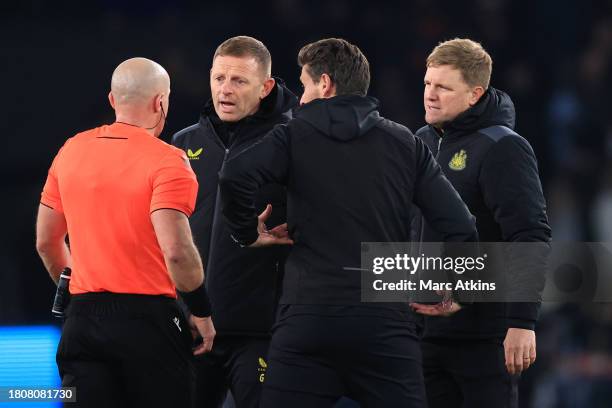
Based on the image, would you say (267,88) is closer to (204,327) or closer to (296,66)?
(204,327)

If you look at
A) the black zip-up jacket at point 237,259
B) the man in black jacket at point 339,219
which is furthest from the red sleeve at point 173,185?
the black zip-up jacket at point 237,259

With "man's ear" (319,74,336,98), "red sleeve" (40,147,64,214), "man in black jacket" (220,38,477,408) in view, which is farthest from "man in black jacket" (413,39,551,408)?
A: "red sleeve" (40,147,64,214)

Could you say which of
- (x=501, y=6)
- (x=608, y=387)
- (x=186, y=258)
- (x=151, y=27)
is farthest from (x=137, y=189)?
(x=501, y=6)

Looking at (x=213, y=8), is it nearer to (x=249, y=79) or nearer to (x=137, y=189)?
(x=249, y=79)

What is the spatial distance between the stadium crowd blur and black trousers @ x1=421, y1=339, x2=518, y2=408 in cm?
463

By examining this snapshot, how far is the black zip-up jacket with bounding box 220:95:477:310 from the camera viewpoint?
3926 mm

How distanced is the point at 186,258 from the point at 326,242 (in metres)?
0.48

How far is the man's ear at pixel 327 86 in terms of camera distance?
13.4 ft

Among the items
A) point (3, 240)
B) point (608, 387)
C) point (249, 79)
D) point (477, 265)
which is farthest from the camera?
point (3, 240)

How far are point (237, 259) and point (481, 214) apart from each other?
993mm

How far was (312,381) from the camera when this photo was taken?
3.88 metres

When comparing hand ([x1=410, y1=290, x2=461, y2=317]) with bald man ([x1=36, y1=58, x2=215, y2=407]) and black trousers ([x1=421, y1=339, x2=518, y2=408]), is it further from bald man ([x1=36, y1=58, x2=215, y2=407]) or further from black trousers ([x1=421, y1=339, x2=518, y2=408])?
bald man ([x1=36, y1=58, x2=215, y2=407])

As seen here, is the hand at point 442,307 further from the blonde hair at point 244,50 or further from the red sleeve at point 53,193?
the red sleeve at point 53,193

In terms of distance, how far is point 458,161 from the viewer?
458cm
